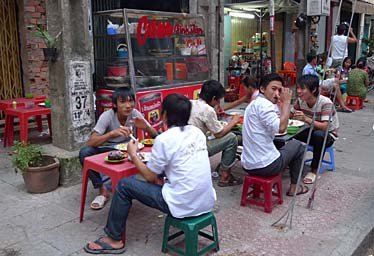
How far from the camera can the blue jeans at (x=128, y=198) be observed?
3076mm

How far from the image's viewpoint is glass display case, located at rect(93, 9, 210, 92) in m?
5.54

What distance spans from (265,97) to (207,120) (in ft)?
2.25

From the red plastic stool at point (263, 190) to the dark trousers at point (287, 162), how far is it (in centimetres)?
6

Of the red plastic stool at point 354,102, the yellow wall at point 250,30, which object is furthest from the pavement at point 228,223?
the yellow wall at point 250,30

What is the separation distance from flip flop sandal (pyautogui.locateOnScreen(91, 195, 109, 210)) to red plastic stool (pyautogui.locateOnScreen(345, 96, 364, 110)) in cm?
802

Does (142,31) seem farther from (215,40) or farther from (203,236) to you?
(203,236)

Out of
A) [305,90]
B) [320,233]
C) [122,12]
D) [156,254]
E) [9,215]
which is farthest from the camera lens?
[122,12]

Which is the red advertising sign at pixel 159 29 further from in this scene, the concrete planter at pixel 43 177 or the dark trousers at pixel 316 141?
the dark trousers at pixel 316 141

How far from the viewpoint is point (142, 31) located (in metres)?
5.72

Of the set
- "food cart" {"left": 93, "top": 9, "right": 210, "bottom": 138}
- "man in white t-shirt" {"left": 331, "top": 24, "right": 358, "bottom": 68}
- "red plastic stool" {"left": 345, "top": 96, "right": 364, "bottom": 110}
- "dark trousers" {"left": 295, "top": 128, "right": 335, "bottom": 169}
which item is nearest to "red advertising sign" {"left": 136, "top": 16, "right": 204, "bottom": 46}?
"food cart" {"left": 93, "top": 9, "right": 210, "bottom": 138}

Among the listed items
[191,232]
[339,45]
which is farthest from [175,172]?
[339,45]

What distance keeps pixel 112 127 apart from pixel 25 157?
1119mm

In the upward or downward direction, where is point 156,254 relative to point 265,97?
downward

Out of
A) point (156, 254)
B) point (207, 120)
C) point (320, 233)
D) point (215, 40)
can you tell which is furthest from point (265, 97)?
point (215, 40)
